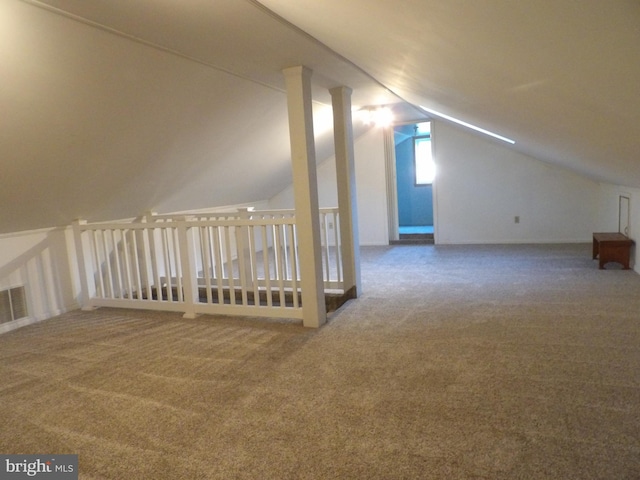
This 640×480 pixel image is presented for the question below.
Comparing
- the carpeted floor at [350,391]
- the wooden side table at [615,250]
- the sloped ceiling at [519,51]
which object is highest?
the sloped ceiling at [519,51]

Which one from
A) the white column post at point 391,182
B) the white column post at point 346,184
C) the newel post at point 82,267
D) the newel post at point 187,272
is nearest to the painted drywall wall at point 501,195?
the white column post at point 391,182

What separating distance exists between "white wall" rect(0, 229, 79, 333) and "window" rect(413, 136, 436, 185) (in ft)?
22.1

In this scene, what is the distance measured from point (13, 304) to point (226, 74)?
2.60 metres

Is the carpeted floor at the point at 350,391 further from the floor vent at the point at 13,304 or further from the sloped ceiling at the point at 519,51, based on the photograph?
the sloped ceiling at the point at 519,51

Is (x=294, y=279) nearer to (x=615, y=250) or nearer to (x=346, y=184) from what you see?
(x=346, y=184)

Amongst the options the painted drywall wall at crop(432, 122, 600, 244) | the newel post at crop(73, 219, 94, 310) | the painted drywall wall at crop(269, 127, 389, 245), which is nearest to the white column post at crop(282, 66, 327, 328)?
the newel post at crop(73, 219, 94, 310)

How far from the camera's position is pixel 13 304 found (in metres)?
3.75

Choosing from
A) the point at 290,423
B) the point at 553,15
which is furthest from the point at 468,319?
the point at 553,15

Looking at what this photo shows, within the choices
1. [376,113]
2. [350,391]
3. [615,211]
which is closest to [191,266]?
[350,391]

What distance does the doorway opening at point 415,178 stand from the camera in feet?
29.6

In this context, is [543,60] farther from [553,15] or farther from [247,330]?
[247,330]

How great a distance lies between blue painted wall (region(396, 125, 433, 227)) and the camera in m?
9.20

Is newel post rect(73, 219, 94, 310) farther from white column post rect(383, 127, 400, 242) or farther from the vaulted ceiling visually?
white column post rect(383, 127, 400, 242)

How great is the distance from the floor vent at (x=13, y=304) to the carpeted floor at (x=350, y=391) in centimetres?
24
